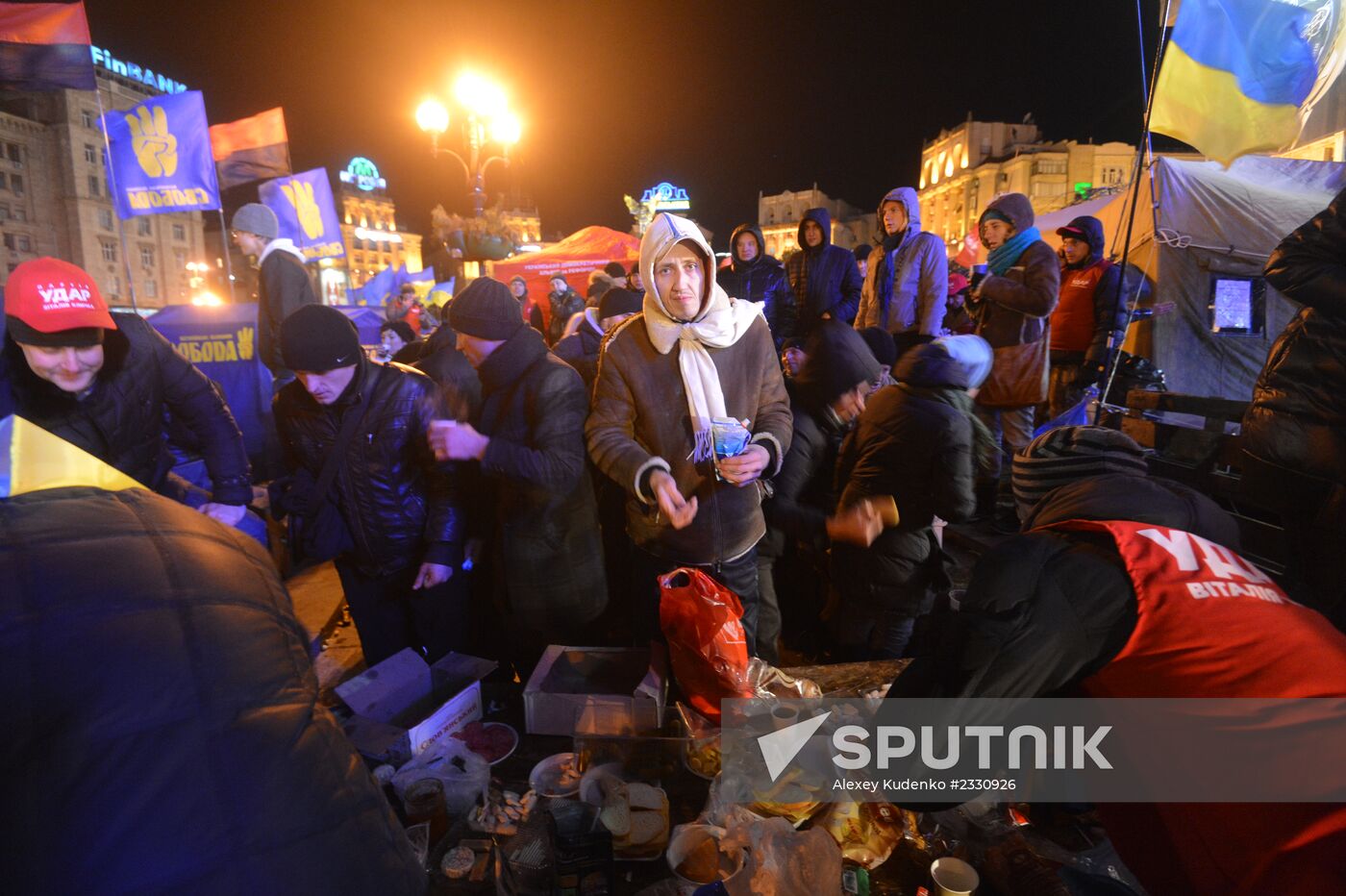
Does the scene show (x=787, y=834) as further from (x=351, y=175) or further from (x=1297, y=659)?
(x=351, y=175)

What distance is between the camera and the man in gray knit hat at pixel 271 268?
538cm

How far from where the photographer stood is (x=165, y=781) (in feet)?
2.78

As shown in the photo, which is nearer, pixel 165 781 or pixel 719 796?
pixel 165 781

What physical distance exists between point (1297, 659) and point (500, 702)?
2259 millimetres

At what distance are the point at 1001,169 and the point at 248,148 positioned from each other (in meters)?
73.7

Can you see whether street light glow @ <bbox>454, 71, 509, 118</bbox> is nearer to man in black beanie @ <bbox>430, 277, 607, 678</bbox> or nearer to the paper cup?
man in black beanie @ <bbox>430, 277, 607, 678</bbox>

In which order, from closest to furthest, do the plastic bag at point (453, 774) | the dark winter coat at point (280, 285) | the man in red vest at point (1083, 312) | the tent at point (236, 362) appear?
the plastic bag at point (453, 774), the dark winter coat at point (280, 285), the man in red vest at point (1083, 312), the tent at point (236, 362)

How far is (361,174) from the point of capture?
250 feet

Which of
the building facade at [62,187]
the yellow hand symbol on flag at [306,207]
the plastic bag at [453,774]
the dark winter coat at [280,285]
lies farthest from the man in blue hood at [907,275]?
the building facade at [62,187]

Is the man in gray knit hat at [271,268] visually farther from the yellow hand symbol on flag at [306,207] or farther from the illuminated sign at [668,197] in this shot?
the illuminated sign at [668,197]

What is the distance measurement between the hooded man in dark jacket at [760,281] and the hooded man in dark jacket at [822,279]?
130mm

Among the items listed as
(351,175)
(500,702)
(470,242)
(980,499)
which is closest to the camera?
(500,702)

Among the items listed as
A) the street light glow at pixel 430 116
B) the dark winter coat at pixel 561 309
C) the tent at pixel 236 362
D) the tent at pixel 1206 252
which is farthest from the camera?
the street light glow at pixel 430 116

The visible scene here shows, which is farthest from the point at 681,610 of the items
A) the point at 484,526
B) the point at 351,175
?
the point at 351,175
